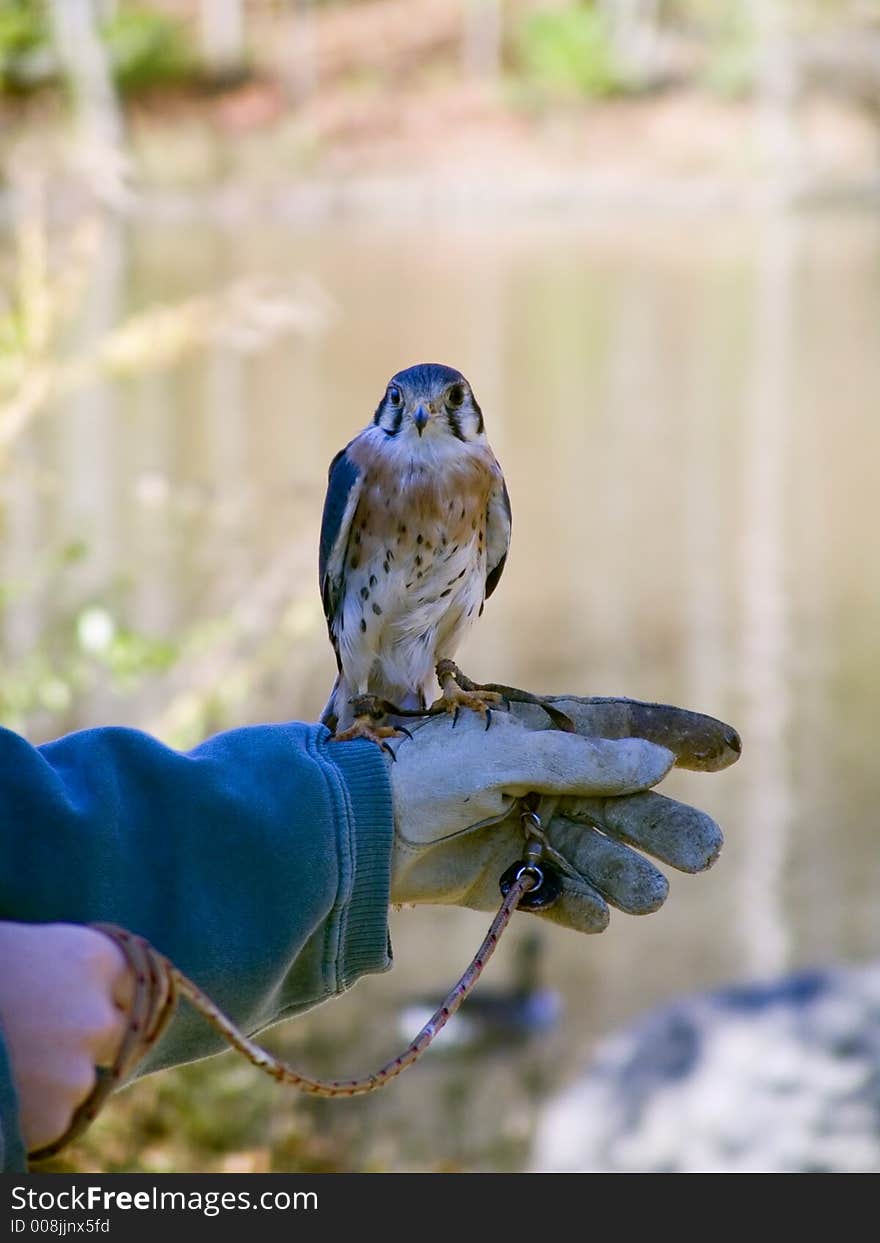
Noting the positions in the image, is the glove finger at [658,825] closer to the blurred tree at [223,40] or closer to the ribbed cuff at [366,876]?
the ribbed cuff at [366,876]

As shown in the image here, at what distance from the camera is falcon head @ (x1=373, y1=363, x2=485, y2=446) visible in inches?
105

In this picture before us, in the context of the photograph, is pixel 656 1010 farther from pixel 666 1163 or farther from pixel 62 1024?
pixel 62 1024

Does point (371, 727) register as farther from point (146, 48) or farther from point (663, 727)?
point (146, 48)

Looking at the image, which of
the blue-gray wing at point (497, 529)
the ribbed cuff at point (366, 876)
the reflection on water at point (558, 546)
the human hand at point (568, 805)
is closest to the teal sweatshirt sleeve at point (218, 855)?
the ribbed cuff at point (366, 876)

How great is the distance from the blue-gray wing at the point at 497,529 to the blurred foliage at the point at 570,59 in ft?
107

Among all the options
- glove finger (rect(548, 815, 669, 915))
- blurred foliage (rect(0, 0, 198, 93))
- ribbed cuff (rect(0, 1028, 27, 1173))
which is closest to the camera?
ribbed cuff (rect(0, 1028, 27, 1173))

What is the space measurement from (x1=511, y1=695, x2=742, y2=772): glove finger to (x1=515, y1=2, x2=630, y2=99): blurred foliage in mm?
33422

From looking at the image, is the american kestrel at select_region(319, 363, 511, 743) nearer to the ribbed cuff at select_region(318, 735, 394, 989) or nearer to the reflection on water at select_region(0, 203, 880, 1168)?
the ribbed cuff at select_region(318, 735, 394, 989)

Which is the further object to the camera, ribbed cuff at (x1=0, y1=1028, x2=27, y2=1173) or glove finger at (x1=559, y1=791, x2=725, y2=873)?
glove finger at (x1=559, y1=791, x2=725, y2=873)

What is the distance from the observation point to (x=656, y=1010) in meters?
5.56

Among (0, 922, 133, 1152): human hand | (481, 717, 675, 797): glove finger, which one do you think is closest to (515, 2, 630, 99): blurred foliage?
(481, 717, 675, 797): glove finger

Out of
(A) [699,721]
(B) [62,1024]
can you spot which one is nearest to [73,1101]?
(B) [62,1024]

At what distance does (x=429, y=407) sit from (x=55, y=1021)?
1478mm

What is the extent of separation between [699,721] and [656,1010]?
11.6ft
